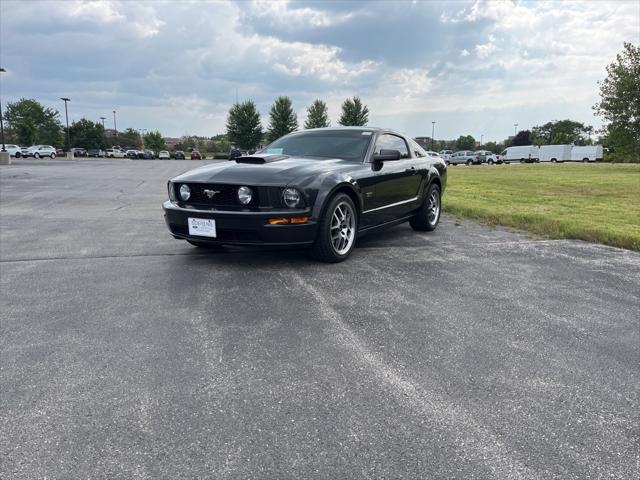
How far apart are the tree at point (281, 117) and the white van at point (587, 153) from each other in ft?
124

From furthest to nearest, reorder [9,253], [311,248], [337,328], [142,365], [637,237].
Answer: [637,237] < [9,253] < [311,248] < [337,328] < [142,365]

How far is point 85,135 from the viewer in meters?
84.6

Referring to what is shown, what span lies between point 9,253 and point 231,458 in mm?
4667

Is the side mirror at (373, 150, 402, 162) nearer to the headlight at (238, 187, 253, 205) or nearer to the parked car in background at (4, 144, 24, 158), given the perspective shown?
the headlight at (238, 187, 253, 205)

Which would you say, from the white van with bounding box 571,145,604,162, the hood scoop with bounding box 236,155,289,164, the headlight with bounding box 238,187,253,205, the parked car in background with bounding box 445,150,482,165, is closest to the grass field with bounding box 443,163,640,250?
the hood scoop with bounding box 236,155,289,164

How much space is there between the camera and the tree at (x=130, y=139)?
108625mm

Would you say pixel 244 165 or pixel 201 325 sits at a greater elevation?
pixel 244 165

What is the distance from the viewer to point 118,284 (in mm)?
4105

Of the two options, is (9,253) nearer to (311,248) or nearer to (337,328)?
(311,248)

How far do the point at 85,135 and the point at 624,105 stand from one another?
270ft

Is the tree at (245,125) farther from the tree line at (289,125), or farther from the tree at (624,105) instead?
the tree at (624,105)

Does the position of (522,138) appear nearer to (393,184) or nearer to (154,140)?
(154,140)

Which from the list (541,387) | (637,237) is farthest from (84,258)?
(637,237)

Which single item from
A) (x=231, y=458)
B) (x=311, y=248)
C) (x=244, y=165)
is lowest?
(x=231, y=458)
